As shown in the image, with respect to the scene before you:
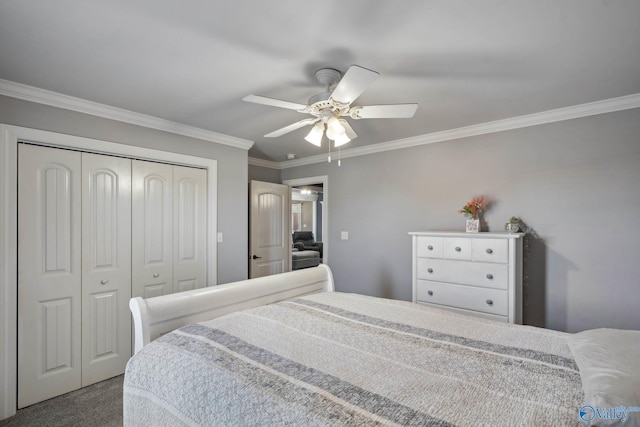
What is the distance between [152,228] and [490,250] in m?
3.02

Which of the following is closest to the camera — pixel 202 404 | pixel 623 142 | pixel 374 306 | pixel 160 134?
pixel 202 404

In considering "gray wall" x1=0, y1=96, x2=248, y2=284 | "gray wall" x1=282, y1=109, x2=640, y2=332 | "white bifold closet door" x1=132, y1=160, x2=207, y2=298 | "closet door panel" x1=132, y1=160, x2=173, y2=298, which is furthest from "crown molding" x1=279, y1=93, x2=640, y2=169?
"closet door panel" x1=132, y1=160, x2=173, y2=298

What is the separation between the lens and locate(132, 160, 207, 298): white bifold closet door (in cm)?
285

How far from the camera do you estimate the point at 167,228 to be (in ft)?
9.96

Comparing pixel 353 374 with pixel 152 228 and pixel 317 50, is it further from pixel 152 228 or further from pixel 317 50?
pixel 152 228

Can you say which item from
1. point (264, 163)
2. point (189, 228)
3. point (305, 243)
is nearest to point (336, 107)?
point (189, 228)

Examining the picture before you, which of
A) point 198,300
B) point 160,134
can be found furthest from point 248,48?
point 160,134

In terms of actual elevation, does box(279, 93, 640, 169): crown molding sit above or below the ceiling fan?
above

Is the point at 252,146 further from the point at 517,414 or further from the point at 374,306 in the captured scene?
the point at 517,414

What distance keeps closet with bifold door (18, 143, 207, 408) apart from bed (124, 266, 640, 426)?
1.25 meters

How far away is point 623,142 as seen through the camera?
248 centimetres

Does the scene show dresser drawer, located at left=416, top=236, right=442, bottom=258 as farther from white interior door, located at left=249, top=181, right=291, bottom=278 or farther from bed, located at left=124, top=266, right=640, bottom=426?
white interior door, located at left=249, top=181, right=291, bottom=278

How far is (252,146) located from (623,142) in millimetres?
3550

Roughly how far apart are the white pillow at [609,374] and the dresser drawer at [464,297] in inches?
48.9
